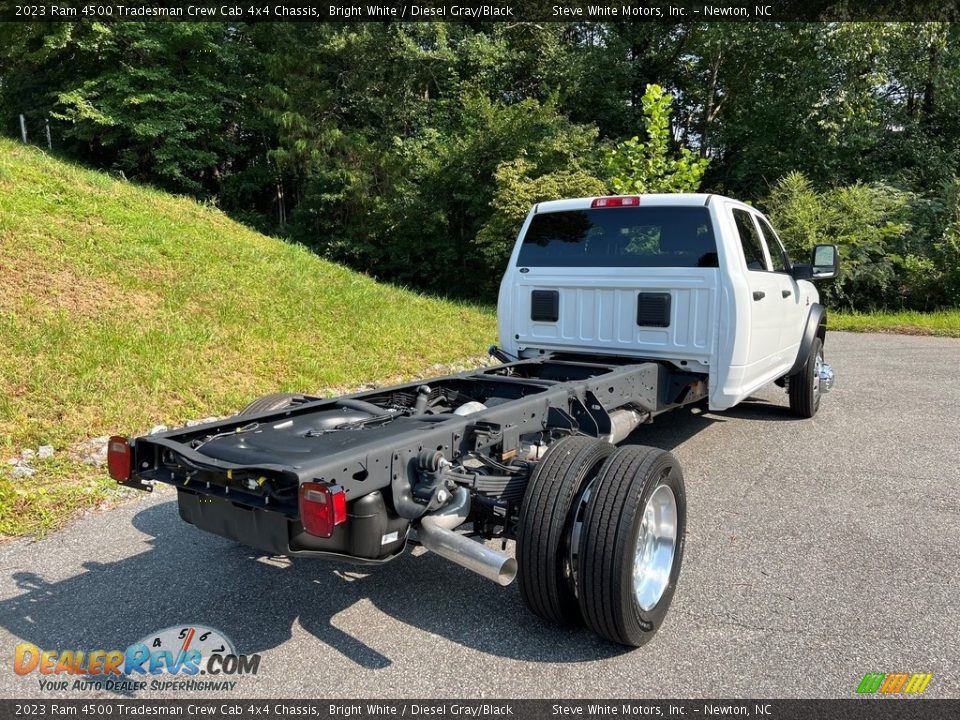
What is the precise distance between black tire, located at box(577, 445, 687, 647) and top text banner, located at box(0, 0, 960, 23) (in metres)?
20.9

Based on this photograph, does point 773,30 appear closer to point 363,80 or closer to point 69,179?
point 363,80

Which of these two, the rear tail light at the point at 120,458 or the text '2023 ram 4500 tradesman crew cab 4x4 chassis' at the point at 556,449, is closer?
the text '2023 ram 4500 tradesman crew cab 4x4 chassis' at the point at 556,449

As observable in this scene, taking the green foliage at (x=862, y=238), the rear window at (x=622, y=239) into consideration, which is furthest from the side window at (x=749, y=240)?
the green foliage at (x=862, y=238)

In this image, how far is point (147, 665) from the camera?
2.87m

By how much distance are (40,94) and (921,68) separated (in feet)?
91.9

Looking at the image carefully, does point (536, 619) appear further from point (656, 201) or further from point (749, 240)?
point (749, 240)

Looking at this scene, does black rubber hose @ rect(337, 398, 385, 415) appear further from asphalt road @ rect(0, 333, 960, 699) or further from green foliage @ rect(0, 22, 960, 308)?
green foliage @ rect(0, 22, 960, 308)

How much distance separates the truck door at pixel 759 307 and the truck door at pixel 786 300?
11 centimetres

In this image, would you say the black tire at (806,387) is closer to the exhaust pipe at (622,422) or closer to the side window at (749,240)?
the side window at (749,240)

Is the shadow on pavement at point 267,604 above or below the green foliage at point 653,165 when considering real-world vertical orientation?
below

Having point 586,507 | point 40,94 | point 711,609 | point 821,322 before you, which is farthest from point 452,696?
point 40,94

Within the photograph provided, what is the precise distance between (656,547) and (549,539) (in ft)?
2.32

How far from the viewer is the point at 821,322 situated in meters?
7.18

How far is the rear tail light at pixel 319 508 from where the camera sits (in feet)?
7.90
